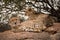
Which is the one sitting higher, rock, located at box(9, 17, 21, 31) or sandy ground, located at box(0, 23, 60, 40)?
rock, located at box(9, 17, 21, 31)

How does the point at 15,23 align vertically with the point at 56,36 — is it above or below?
above

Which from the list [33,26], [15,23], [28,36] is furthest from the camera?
[15,23]

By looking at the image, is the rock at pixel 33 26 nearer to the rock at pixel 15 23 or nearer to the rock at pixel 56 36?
the rock at pixel 15 23

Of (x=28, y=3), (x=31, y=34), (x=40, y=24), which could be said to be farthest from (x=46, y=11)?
(x=31, y=34)

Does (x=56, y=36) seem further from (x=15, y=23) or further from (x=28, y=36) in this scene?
(x=15, y=23)

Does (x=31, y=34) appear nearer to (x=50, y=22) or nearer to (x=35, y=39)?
(x=35, y=39)

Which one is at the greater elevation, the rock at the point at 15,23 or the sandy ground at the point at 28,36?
the rock at the point at 15,23

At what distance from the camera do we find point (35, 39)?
362 centimetres

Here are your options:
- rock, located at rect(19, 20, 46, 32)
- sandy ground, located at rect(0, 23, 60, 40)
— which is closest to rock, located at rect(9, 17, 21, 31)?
rock, located at rect(19, 20, 46, 32)

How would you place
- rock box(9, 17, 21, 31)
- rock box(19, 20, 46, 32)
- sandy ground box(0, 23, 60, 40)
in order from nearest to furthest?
sandy ground box(0, 23, 60, 40) → rock box(19, 20, 46, 32) → rock box(9, 17, 21, 31)

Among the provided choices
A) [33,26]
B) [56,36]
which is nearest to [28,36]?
[33,26]

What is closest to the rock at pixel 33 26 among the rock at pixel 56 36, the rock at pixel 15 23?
the rock at pixel 15 23

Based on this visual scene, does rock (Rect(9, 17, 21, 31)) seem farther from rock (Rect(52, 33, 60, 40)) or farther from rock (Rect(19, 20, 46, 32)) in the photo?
rock (Rect(52, 33, 60, 40))

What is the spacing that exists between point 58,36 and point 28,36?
0.58 metres
